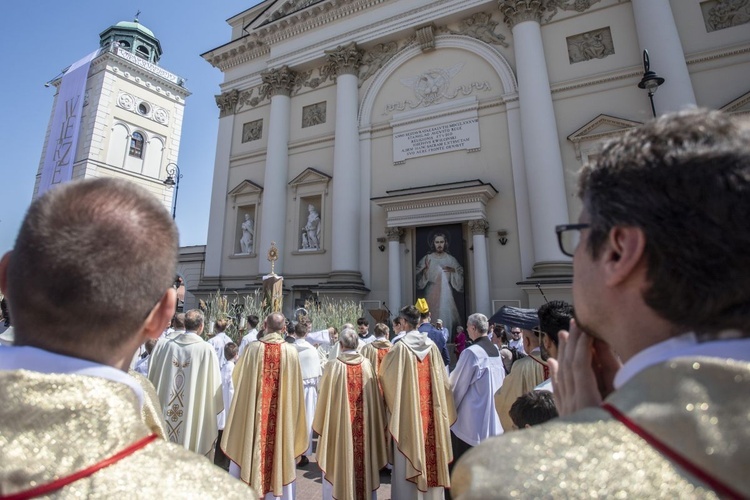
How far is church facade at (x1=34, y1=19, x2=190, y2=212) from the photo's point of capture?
2628 cm

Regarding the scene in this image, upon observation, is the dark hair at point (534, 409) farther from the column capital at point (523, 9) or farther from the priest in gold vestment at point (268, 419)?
the column capital at point (523, 9)

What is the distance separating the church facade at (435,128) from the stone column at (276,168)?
6 centimetres

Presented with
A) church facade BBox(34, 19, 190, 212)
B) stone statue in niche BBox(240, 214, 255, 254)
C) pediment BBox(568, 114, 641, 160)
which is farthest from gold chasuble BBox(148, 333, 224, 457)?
church facade BBox(34, 19, 190, 212)

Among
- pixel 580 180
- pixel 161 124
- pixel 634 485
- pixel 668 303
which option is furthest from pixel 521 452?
pixel 161 124

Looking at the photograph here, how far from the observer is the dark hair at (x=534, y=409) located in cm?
199

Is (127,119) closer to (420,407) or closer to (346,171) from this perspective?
(346,171)

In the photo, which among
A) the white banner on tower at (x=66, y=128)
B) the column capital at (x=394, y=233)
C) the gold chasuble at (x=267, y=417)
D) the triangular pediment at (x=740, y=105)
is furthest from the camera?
the white banner on tower at (x=66, y=128)

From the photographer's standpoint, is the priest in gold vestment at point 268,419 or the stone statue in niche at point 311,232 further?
the stone statue in niche at point 311,232

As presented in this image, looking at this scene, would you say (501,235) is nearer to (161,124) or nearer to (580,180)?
(580,180)

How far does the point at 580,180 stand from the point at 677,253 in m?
0.36

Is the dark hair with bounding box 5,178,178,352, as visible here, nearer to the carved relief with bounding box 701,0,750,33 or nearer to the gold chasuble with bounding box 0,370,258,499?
the gold chasuble with bounding box 0,370,258,499

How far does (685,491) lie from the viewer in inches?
25.7

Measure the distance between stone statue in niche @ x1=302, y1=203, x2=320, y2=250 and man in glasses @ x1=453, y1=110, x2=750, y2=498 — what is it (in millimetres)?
14221

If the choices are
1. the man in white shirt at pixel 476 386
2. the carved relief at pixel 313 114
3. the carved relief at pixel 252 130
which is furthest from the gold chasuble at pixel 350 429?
the carved relief at pixel 252 130
